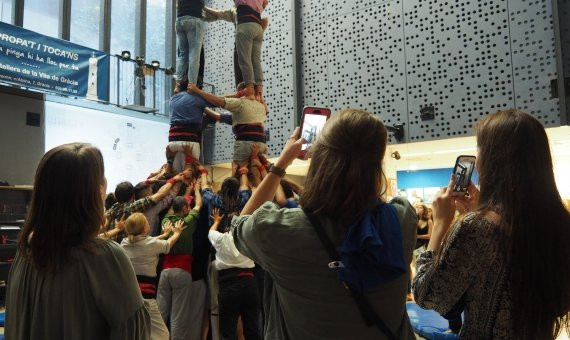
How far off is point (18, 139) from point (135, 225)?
526 cm

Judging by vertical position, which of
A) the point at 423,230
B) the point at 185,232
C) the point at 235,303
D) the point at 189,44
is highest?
the point at 189,44

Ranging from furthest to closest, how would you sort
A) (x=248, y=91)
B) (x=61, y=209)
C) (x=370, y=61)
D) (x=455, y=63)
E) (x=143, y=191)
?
1. (x=370, y=61)
2. (x=455, y=63)
3. (x=248, y=91)
4. (x=143, y=191)
5. (x=61, y=209)

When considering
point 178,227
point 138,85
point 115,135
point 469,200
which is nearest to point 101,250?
point 469,200

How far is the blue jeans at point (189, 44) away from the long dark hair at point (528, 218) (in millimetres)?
3195

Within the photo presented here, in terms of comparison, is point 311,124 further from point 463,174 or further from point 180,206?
point 180,206

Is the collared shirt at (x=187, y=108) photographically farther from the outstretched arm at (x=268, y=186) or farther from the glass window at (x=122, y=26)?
the glass window at (x=122, y=26)

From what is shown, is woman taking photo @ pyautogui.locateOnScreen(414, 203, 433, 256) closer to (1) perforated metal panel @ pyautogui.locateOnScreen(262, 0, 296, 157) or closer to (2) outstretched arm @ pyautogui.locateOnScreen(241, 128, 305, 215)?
(1) perforated metal panel @ pyautogui.locateOnScreen(262, 0, 296, 157)

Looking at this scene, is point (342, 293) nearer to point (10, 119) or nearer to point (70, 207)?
point (70, 207)

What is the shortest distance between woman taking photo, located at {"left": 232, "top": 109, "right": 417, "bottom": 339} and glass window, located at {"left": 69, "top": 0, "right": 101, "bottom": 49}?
8.74m

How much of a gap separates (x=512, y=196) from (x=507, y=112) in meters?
0.27

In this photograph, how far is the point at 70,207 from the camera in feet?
4.71

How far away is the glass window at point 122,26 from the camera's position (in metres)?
9.40

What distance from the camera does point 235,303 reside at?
A: 387 centimetres

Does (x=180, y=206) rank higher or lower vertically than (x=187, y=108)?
lower
